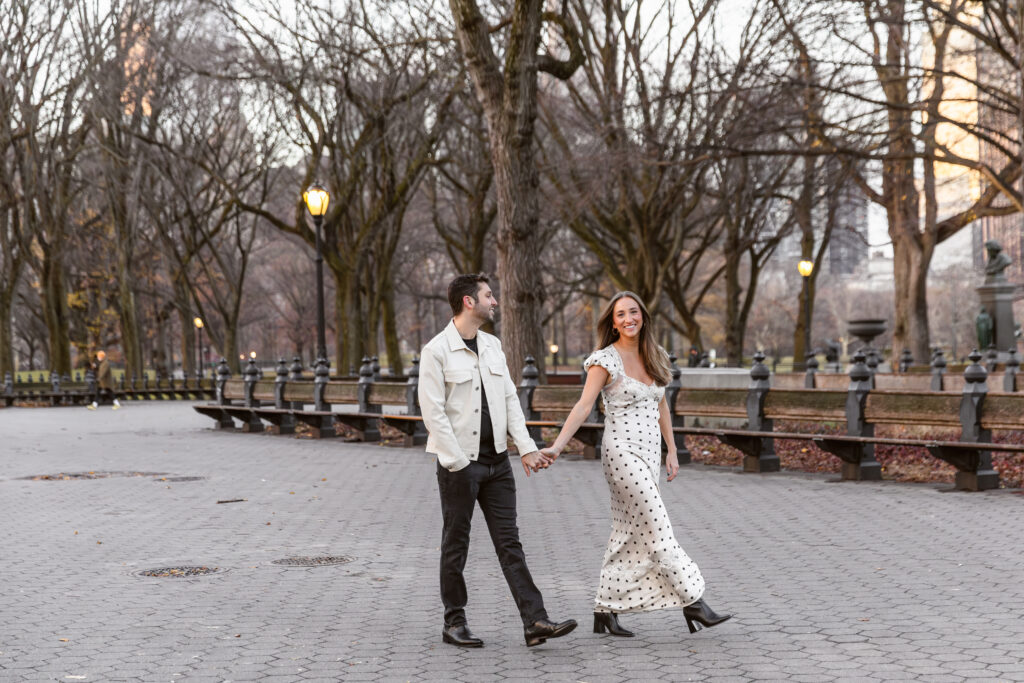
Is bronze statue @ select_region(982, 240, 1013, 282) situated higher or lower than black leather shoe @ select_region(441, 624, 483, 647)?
higher

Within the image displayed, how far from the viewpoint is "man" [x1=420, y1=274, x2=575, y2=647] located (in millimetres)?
5555

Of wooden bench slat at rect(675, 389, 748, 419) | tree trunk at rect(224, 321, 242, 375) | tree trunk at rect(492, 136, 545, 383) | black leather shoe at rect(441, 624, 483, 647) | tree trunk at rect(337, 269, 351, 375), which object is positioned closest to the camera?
black leather shoe at rect(441, 624, 483, 647)

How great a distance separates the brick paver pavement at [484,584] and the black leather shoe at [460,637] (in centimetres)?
9

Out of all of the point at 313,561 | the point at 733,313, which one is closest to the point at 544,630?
the point at 313,561

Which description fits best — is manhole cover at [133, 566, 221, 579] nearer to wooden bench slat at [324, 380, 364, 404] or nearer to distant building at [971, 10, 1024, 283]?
wooden bench slat at [324, 380, 364, 404]

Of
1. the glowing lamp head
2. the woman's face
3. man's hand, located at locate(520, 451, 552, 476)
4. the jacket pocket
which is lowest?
man's hand, located at locate(520, 451, 552, 476)

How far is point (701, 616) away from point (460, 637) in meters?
1.13

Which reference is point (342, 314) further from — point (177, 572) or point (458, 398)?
point (458, 398)

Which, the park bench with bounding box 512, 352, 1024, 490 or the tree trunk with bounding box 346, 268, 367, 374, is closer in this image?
the park bench with bounding box 512, 352, 1024, 490

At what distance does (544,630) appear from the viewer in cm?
541

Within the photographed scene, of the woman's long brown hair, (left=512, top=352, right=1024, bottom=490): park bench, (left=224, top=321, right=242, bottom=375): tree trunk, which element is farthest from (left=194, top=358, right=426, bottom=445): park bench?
(left=224, top=321, right=242, bottom=375): tree trunk

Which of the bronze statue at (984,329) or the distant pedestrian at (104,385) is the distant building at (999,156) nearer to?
the bronze statue at (984,329)

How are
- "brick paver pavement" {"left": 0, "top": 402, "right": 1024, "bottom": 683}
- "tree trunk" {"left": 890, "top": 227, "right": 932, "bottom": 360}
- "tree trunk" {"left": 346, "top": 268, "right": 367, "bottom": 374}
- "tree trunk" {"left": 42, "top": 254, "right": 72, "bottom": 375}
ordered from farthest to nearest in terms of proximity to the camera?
"tree trunk" {"left": 42, "top": 254, "right": 72, "bottom": 375} → "tree trunk" {"left": 346, "top": 268, "right": 367, "bottom": 374} → "tree trunk" {"left": 890, "top": 227, "right": 932, "bottom": 360} → "brick paver pavement" {"left": 0, "top": 402, "right": 1024, "bottom": 683}

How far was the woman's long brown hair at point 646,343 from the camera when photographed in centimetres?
591
